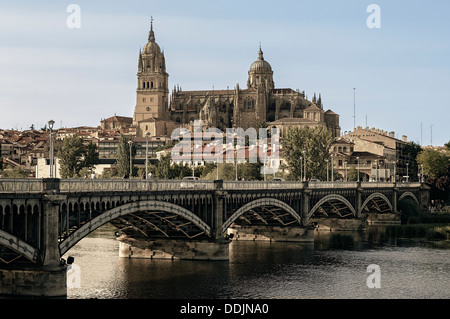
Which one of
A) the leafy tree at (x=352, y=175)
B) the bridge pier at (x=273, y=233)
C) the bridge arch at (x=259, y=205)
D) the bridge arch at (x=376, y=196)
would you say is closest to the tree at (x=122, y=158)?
the leafy tree at (x=352, y=175)

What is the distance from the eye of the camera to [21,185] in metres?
44.2

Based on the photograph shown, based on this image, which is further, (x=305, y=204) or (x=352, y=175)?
(x=352, y=175)

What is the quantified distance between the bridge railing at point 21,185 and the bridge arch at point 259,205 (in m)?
26.3

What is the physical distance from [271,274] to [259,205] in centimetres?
1341

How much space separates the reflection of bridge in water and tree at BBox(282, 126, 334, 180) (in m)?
20.9

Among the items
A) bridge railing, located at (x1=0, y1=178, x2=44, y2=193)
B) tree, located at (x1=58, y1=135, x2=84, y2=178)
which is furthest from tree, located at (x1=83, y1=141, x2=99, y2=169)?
bridge railing, located at (x1=0, y1=178, x2=44, y2=193)

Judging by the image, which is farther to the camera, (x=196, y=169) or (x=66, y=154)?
(x=66, y=154)

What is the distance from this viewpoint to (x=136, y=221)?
6594 centimetres

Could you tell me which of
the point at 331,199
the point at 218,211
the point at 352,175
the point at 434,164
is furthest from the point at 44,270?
the point at 434,164

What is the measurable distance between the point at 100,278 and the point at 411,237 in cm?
5347

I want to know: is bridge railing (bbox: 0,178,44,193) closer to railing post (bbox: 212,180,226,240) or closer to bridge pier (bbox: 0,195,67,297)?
bridge pier (bbox: 0,195,67,297)

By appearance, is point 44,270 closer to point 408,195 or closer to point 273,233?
point 273,233
